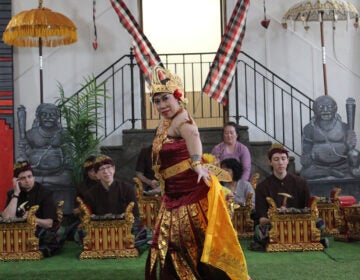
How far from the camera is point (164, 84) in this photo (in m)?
4.09

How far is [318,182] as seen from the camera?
25.5 ft

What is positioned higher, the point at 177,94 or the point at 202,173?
the point at 177,94

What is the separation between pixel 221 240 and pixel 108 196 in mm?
Answer: 2211

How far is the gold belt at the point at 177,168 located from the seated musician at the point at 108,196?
6.16ft

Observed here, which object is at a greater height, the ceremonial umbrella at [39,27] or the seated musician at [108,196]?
the ceremonial umbrella at [39,27]

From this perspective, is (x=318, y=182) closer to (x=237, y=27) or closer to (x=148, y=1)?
(x=237, y=27)

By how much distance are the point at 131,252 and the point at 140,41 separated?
12.1 ft

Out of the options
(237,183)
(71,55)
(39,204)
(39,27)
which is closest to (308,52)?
(71,55)

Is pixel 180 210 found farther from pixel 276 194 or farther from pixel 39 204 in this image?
pixel 39 204

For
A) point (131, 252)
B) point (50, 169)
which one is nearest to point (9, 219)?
point (131, 252)

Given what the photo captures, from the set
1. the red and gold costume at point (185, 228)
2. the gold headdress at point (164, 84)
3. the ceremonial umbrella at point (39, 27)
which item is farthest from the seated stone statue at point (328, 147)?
the gold headdress at point (164, 84)

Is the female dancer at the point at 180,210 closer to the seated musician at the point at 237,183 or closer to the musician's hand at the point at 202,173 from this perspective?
the musician's hand at the point at 202,173

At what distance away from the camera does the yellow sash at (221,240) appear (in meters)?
3.97

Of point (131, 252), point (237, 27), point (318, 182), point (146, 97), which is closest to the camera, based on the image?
point (131, 252)
